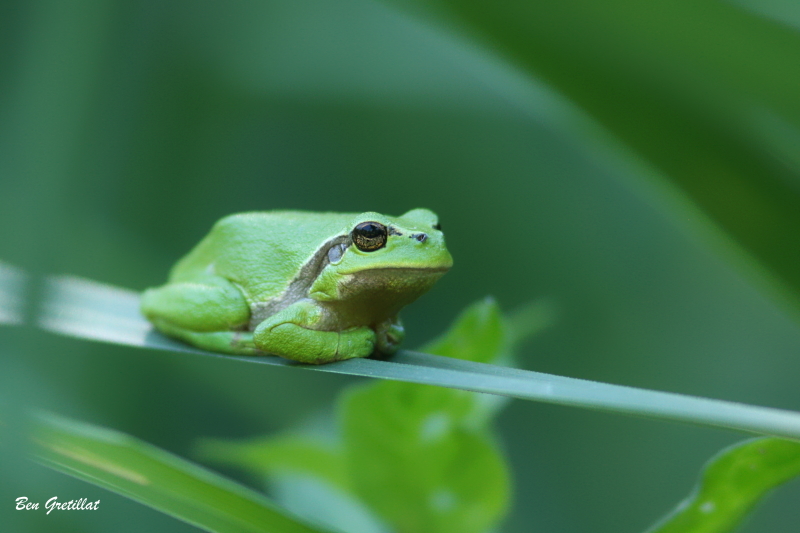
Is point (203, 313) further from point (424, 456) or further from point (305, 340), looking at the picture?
point (424, 456)

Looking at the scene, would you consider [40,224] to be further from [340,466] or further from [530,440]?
[530,440]

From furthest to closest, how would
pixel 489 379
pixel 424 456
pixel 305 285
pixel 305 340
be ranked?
1. pixel 305 285
2. pixel 305 340
3. pixel 424 456
4. pixel 489 379

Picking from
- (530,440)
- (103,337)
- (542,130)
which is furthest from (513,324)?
(542,130)

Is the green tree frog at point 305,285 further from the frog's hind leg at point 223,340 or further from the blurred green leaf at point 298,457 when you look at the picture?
the blurred green leaf at point 298,457

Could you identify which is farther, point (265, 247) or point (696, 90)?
point (265, 247)

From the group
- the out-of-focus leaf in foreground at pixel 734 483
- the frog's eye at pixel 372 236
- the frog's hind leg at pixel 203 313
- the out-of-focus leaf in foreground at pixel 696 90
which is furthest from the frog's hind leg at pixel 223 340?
the out-of-focus leaf in foreground at pixel 734 483
